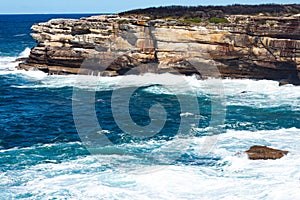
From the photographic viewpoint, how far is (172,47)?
147 ft

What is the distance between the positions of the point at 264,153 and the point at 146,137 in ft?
26.2

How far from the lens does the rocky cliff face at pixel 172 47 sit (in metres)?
42.4

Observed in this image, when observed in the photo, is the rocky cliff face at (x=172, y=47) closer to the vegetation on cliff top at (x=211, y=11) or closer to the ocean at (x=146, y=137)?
the ocean at (x=146, y=137)

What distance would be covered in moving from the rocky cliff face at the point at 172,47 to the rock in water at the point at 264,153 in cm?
1937

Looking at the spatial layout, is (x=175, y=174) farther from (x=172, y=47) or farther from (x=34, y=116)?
(x=172, y=47)

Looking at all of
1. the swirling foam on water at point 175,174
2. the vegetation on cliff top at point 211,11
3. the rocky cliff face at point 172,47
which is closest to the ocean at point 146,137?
the swirling foam on water at point 175,174

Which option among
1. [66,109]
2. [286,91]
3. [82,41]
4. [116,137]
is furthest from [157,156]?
[82,41]

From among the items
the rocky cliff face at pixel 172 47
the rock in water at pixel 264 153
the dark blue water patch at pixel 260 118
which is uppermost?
the rocky cliff face at pixel 172 47

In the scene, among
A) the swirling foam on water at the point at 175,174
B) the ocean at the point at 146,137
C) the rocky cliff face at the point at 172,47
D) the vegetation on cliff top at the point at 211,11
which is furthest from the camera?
the vegetation on cliff top at the point at 211,11

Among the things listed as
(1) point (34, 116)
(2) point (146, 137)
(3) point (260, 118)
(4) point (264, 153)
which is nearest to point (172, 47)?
(3) point (260, 118)

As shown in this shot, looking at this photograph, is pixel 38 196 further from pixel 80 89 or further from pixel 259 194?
pixel 80 89

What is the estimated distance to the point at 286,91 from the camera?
41.5 meters

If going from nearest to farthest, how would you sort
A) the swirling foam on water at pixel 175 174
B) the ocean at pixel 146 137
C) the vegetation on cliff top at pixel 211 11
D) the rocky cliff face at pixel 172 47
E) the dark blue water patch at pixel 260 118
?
the swirling foam on water at pixel 175 174 < the ocean at pixel 146 137 < the dark blue water patch at pixel 260 118 < the rocky cliff face at pixel 172 47 < the vegetation on cliff top at pixel 211 11

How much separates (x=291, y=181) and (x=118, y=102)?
2101 cm
